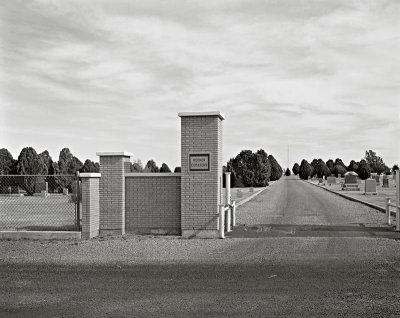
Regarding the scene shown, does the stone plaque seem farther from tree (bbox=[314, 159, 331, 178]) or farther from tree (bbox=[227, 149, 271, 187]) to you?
tree (bbox=[314, 159, 331, 178])

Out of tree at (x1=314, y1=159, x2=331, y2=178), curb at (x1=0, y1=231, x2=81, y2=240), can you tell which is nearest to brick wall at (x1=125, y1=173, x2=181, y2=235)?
curb at (x1=0, y1=231, x2=81, y2=240)

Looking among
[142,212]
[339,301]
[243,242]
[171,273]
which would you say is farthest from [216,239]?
[339,301]

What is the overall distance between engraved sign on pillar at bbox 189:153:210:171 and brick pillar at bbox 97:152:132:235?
2124 millimetres

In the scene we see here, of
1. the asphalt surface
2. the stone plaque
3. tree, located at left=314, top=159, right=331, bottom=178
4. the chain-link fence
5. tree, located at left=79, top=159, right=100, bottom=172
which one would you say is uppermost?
tree, located at left=314, top=159, right=331, bottom=178

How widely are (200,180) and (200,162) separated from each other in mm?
529

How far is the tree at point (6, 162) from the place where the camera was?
49781mm

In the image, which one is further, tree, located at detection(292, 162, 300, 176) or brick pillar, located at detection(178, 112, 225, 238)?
tree, located at detection(292, 162, 300, 176)

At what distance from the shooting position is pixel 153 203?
16.0 m

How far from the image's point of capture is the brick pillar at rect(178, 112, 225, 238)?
15391 millimetres

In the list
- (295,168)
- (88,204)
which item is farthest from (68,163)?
(295,168)

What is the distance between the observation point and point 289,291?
856 cm

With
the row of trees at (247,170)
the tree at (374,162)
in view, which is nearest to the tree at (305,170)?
the tree at (374,162)

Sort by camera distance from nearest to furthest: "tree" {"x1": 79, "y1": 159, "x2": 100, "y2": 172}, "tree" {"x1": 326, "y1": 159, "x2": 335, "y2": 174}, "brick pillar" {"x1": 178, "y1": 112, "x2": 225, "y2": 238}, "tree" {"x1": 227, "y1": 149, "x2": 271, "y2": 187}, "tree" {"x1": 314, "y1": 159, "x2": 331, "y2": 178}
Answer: "brick pillar" {"x1": 178, "y1": 112, "x2": 225, "y2": 238} → "tree" {"x1": 79, "y1": 159, "x2": 100, "y2": 172} → "tree" {"x1": 227, "y1": 149, "x2": 271, "y2": 187} → "tree" {"x1": 314, "y1": 159, "x2": 331, "y2": 178} → "tree" {"x1": 326, "y1": 159, "x2": 335, "y2": 174}

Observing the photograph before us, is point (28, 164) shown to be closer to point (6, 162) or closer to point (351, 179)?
point (6, 162)
